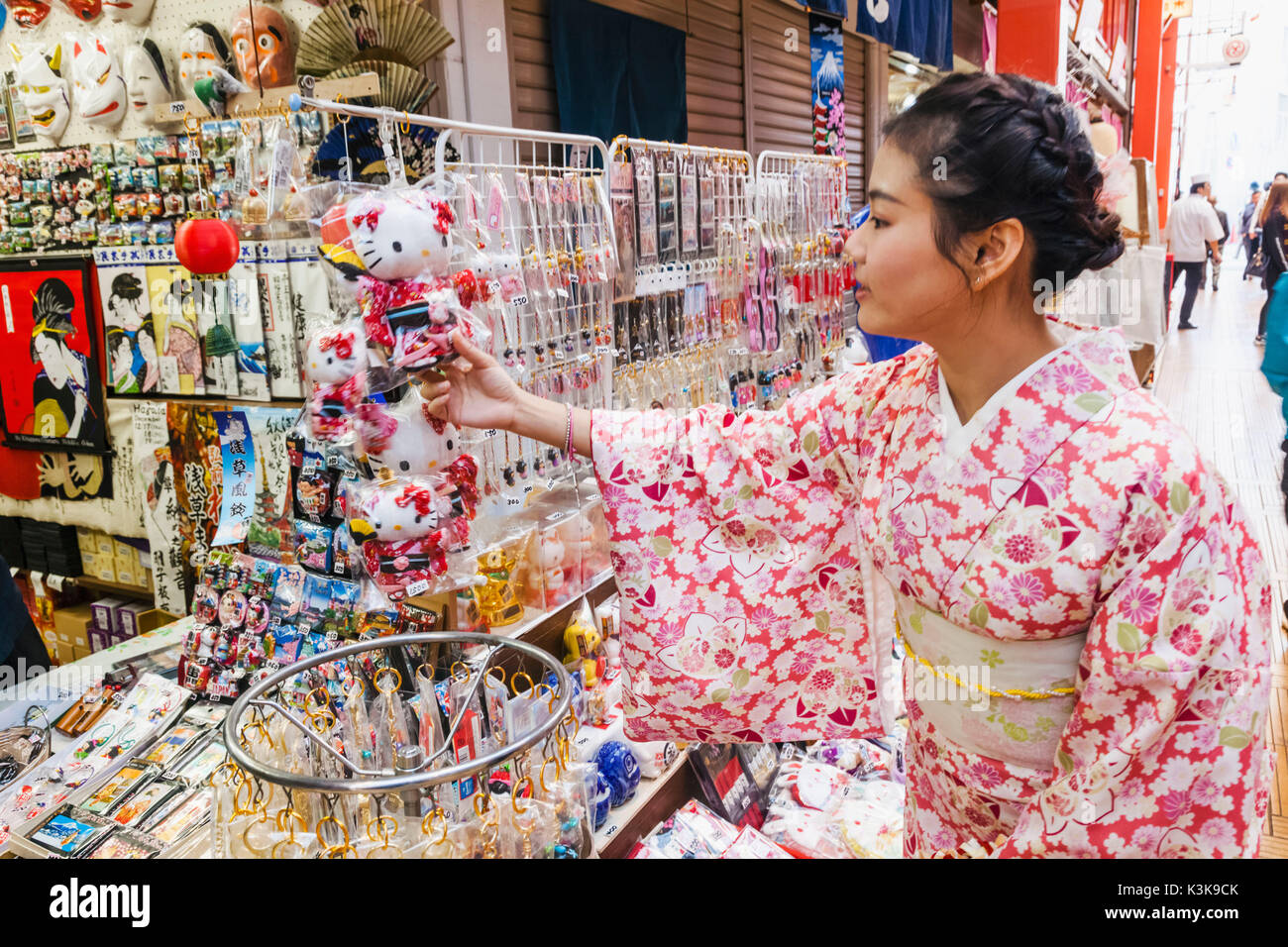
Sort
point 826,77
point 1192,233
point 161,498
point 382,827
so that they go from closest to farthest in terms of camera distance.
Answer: point 382,827
point 161,498
point 826,77
point 1192,233

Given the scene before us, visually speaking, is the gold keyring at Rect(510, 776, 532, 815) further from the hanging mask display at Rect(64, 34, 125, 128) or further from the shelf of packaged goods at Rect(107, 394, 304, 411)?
the hanging mask display at Rect(64, 34, 125, 128)

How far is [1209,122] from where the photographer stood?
23.4 metres

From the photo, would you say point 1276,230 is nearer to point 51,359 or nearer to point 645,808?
point 645,808

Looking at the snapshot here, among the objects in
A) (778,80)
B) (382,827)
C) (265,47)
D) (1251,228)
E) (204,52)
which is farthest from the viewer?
(1251,228)

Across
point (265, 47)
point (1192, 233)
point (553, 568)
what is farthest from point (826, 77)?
point (1192, 233)

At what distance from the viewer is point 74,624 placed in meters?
3.82

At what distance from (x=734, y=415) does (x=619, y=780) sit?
1043mm

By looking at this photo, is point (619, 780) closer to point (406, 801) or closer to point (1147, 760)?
point (406, 801)

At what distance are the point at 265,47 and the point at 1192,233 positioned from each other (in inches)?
528

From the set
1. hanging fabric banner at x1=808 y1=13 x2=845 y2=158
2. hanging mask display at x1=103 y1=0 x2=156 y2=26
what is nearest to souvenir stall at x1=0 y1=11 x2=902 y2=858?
hanging mask display at x1=103 y1=0 x2=156 y2=26

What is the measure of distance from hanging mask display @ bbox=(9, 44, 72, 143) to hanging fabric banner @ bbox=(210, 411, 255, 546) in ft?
4.69

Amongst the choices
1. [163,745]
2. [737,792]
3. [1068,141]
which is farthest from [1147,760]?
[163,745]

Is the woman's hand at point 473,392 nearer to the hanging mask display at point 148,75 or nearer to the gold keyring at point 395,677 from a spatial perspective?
the gold keyring at point 395,677

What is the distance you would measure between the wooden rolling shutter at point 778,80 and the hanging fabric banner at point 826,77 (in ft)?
0.18
